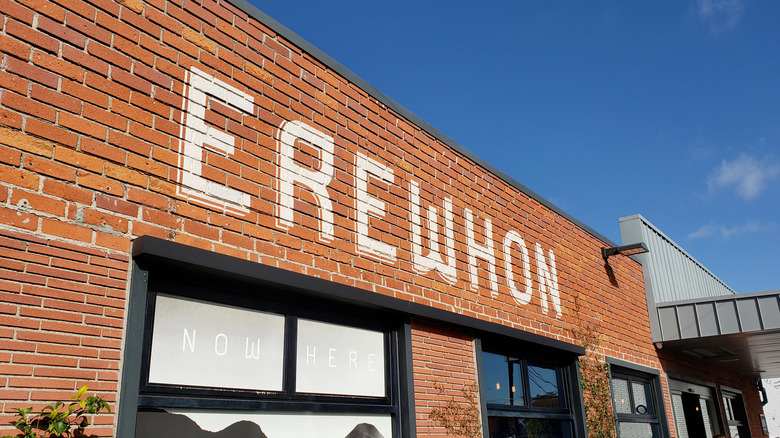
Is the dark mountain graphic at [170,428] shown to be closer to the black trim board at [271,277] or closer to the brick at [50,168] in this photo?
the black trim board at [271,277]

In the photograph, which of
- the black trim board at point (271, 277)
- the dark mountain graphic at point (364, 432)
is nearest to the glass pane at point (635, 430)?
the black trim board at point (271, 277)

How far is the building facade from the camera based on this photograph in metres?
3.82

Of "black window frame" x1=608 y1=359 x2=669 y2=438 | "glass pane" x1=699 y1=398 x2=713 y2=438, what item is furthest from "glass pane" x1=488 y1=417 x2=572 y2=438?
"glass pane" x1=699 y1=398 x2=713 y2=438

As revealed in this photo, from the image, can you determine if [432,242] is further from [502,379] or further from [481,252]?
[502,379]

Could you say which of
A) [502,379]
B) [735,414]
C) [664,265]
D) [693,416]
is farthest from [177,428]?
[735,414]

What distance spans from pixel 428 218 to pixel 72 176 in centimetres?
408

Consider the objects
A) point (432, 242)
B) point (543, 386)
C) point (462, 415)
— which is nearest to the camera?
point (462, 415)

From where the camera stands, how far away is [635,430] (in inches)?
432

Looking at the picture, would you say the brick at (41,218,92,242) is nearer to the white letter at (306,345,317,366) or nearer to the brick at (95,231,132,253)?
the brick at (95,231,132,253)

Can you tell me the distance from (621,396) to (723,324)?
253 centimetres

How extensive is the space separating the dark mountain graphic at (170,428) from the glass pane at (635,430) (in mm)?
7676

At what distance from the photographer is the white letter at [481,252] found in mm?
7747

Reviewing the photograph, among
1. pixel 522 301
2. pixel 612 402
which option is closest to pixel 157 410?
pixel 522 301

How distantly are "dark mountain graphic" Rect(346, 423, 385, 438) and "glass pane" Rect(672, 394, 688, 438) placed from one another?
8742mm
